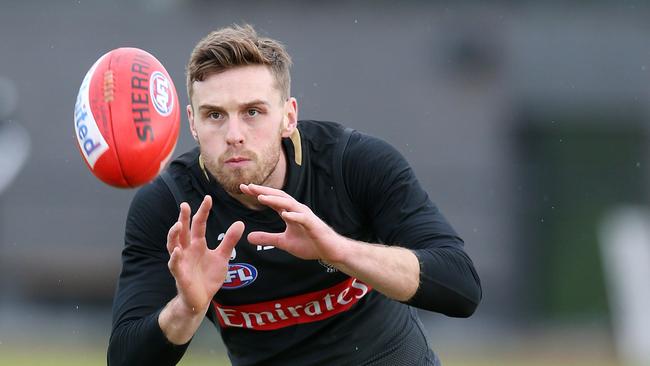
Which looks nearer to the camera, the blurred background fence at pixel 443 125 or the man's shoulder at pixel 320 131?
the man's shoulder at pixel 320 131

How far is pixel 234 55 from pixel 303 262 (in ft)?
3.73

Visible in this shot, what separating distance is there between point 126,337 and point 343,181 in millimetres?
1373

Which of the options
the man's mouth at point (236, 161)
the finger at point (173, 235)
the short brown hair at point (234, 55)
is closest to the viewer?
the finger at point (173, 235)

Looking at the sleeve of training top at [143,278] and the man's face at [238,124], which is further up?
the man's face at [238,124]

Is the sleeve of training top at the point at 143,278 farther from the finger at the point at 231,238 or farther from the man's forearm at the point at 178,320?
the finger at the point at 231,238

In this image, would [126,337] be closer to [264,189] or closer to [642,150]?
[264,189]

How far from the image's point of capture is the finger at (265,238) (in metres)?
5.11

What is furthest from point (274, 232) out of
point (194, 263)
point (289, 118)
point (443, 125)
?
point (443, 125)

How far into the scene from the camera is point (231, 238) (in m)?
5.27

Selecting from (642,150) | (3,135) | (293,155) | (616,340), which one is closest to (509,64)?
(642,150)

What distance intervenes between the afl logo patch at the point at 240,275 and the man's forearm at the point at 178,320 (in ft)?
1.60

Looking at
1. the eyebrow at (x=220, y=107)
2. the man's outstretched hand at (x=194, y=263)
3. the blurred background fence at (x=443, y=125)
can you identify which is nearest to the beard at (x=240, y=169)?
the eyebrow at (x=220, y=107)

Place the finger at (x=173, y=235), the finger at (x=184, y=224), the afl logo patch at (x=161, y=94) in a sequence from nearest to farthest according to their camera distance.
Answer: the finger at (x=184, y=224), the finger at (x=173, y=235), the afl logo patch at (x=161, y=94)

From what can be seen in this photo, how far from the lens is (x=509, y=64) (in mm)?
23375
